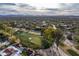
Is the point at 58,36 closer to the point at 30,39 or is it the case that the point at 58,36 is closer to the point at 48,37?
the point at 48,37

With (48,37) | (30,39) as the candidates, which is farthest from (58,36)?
(30,39)

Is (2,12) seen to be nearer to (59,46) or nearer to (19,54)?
(19,54)

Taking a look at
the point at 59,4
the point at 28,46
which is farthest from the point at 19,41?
the point at 59,4

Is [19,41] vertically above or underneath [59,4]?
underneath

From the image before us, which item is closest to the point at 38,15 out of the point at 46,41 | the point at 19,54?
the point at 46,41

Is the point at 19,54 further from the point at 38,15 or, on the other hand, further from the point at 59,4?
the point at 59,4

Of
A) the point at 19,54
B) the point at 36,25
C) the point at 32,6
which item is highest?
the point at 32,6
